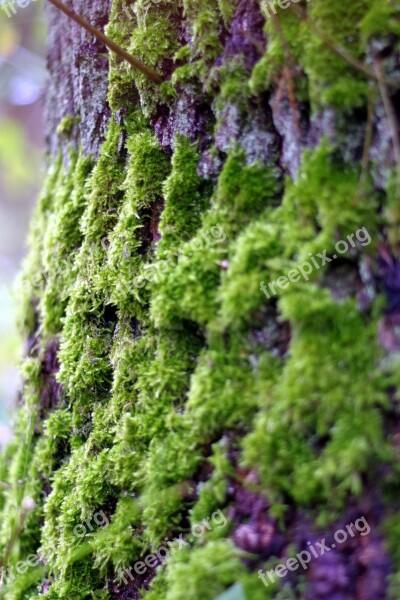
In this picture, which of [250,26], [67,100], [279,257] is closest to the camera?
[279,257]

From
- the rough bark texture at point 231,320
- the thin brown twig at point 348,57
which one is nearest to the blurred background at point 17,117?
the rough bark texture at point 231,320

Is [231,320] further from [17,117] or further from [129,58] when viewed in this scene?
[17,117]

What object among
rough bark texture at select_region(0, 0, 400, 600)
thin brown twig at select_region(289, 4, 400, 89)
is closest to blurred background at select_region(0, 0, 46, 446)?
rough bark texture at select_region(0, 0, 400, 600)

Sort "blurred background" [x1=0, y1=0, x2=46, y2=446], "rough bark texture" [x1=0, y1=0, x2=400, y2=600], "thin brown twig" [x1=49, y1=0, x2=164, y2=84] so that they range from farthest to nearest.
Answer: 1. "blurred background" [x1=0, y1=0, x2=46, y2=446]
2. "thin brown twig" [x1=49, y1=0, x2=164, y2=84]
3. "rough bark texture" [x1=0, y1=0, x2=400, y2=600]

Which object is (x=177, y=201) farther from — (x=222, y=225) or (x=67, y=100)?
(x=67, y=100)

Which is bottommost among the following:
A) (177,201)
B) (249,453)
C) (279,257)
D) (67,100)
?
(249,453)

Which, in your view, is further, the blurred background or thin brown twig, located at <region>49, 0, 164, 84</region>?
the blurred background

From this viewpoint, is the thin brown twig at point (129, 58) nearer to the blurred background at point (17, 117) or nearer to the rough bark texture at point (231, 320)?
the rough bark texture at point (231, 320)

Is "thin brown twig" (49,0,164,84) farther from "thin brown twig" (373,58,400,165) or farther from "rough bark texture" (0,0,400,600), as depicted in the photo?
"thin brown twig" (373,58,400,165)

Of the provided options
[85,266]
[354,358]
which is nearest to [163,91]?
[85,266]

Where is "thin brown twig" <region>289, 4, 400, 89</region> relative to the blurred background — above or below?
below
